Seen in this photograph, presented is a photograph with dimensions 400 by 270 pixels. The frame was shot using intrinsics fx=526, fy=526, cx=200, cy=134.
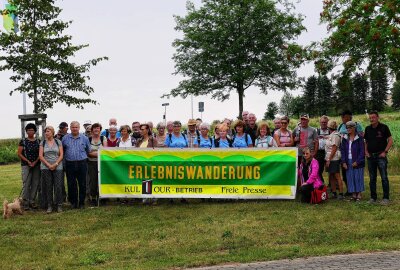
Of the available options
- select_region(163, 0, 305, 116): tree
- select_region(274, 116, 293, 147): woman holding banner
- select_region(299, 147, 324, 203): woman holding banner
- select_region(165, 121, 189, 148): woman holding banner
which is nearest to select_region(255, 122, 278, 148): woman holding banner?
select_region(274, 116, 293, 147): woman holding banner

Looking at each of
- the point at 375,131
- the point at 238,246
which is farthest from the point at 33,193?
the point at 375,131

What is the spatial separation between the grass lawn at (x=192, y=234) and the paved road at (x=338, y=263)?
0.92ft

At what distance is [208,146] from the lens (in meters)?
12.9

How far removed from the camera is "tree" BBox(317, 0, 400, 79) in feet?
65.0

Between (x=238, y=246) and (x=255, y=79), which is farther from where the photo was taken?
(x=255, y=79)

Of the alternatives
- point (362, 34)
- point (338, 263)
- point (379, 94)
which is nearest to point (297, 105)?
point (379, 94)

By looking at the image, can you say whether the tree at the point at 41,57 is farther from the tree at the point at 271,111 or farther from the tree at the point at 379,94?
the tree at the point at 379,94

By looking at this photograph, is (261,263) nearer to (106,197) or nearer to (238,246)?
(238,246)

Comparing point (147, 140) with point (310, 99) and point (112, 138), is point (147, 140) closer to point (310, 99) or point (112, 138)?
point (112, 138)

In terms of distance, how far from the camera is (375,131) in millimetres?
11805

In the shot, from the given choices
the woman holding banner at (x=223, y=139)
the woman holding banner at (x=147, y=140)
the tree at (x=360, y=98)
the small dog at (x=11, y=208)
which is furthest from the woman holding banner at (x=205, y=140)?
the tree at (x=360, y=98)

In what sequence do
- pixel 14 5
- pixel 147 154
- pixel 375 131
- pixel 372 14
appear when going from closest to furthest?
pixel 375 131, pixel 147 154, pixel 14 5, pixel 372 14

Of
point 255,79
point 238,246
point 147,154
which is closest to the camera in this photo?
point 238,246

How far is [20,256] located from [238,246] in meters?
3.73
